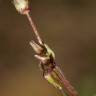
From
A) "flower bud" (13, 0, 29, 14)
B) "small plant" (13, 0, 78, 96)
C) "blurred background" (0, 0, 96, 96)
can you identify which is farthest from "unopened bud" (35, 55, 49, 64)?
"blurred background" (0, 0, 96, 96)

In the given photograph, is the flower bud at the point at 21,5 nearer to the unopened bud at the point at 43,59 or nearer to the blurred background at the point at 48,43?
the unopened bud at the point at 43,59

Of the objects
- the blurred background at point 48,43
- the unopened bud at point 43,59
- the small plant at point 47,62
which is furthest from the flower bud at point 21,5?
the blurred background at point 48,43

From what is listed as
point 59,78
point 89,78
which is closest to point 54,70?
point 59,78

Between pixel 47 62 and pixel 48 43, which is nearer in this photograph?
pixel 47 62

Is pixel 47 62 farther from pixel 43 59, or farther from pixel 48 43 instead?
pixel 48 43

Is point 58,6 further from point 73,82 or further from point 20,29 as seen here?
point 73,82

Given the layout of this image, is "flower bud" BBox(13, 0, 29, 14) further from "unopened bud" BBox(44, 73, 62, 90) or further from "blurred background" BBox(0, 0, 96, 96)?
"blurred background" BBox(0, 0, 96, 96)

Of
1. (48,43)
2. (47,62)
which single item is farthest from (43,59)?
(48,43)

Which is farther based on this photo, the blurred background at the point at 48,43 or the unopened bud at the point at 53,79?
the blurred background at the point at 48,43
